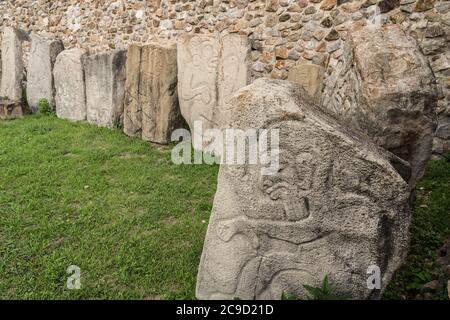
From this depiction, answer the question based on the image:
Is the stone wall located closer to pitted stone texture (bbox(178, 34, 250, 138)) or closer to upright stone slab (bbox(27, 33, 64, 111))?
pitted stone texture (bbox(178, 34, 250, 138))

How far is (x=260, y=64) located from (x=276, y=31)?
55 centimetres

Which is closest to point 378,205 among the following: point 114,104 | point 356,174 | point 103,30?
point 356,174

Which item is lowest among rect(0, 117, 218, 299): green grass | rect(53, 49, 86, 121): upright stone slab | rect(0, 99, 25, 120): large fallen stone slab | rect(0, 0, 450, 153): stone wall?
rect(0, 117, 218, 299): green grass

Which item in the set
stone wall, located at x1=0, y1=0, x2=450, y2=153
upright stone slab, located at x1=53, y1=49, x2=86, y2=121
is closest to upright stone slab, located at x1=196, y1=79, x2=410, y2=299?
stone wall, located at x1=0, y1=0, x2=450, y2=153

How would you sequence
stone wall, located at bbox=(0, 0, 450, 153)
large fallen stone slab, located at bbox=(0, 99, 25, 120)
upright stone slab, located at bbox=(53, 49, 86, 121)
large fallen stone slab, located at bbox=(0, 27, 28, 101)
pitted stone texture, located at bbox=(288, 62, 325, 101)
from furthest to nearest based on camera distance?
large fallen stone slab, located at bbox=(0, 27, 28, 101) → large fallen stone slab, located at bbox=(0, 99, 25, 120) → upright stone slab, located at bbox=(53, 49, 86, 121) → pitted stone texture, located at bbox=(288, 62, 325, 101) → stone wall, located at bbox=(0, 0, 450, 153)

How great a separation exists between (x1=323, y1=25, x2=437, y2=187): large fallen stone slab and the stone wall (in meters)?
0.70

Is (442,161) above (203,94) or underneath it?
underneath

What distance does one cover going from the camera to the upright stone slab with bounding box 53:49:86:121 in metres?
5.94

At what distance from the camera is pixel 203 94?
4855mm

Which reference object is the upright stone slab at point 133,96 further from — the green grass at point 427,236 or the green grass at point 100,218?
the green grass at point 427,236

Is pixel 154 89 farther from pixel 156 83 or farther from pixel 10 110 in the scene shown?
pixel 10 110

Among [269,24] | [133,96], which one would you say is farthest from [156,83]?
[269,24]

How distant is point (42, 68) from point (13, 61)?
0.74 metres

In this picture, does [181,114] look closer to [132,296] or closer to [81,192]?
[81,192]
